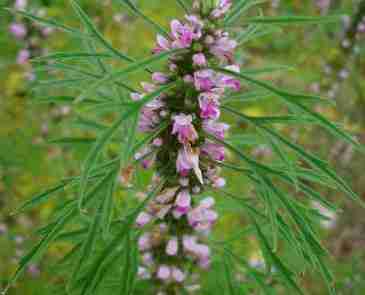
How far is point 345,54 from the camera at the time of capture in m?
4.03

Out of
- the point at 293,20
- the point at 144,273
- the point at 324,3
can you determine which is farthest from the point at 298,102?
the point at 324,3

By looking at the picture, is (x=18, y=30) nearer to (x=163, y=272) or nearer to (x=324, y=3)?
(x=163, y=272)

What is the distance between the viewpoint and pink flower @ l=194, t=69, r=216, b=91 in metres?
1.41

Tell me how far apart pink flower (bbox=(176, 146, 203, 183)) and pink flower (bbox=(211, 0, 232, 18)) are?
1.35 feet

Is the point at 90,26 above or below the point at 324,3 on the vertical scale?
below

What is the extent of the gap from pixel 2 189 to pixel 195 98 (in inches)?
109

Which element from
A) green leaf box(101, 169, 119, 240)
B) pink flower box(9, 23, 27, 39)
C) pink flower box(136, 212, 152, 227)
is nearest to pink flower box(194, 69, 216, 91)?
green leaf box(101, 169, 119, 240)

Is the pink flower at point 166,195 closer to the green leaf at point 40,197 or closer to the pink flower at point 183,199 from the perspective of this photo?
the pink flower at point 183,199

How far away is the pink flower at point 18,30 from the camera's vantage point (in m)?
3.47

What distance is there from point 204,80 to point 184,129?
16 centimetres

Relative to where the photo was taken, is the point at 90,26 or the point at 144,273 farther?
the point at 144,273

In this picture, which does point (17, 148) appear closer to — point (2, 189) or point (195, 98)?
point (2, 189)

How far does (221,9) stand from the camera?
57.2 inches

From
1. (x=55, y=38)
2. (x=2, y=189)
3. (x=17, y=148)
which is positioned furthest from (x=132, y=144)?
(x=55, y=38)
